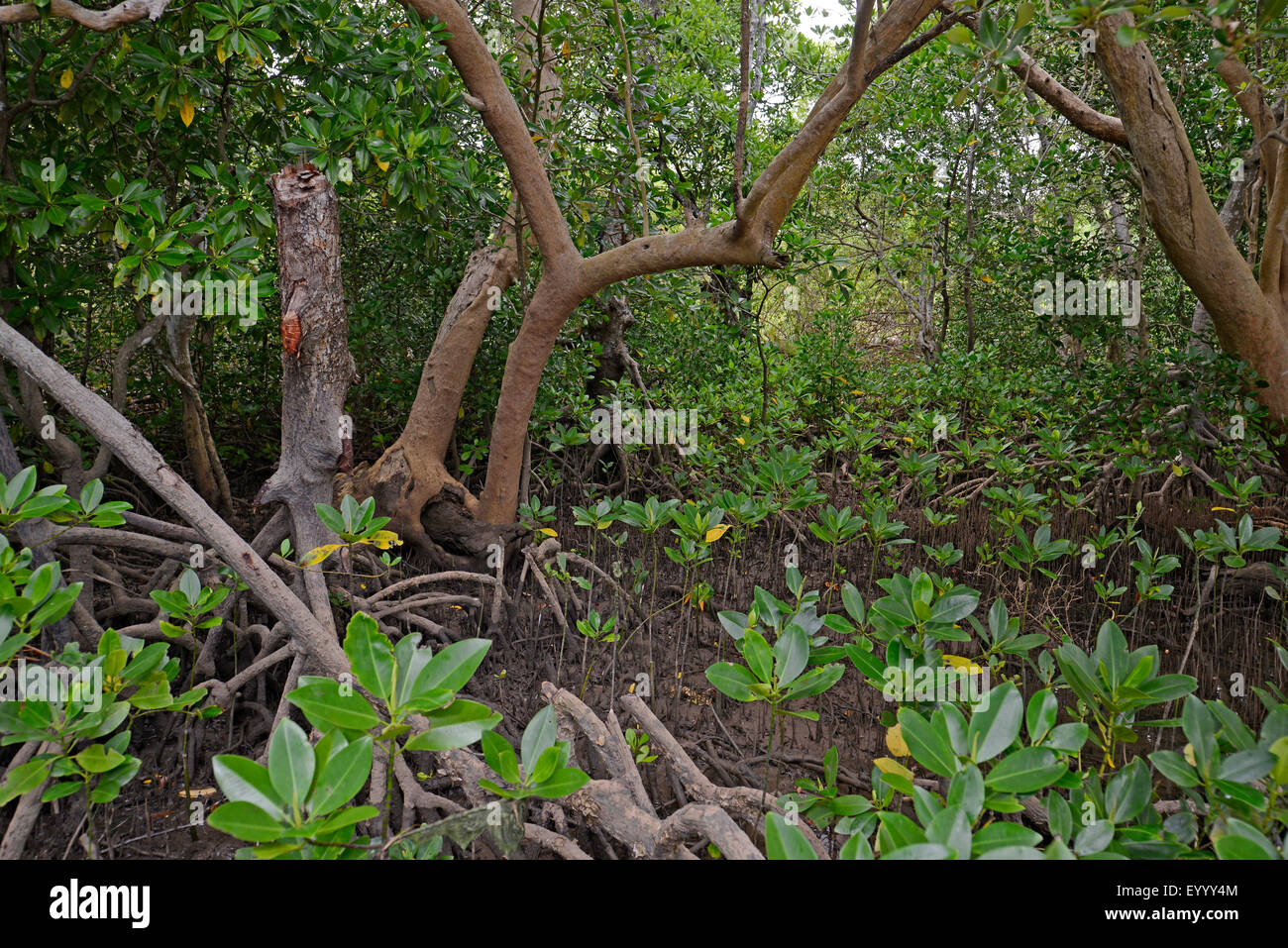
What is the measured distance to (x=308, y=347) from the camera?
88.2 inches

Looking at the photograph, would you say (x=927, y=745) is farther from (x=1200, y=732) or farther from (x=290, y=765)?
(x=290, y=765)

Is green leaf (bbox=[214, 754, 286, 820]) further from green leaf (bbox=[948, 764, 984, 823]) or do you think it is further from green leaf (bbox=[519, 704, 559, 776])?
green leaf (bbox=[948, 764, 984, 823])

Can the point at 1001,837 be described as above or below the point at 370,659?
below

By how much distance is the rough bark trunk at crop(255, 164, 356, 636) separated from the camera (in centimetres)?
224

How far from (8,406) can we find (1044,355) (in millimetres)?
6339

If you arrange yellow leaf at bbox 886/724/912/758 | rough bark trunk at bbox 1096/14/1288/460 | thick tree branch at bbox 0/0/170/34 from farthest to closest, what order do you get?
rough bark trunk at bbox 1096/14/1288/460, thick tree branch at bbox 0/0/170/34, yellow leaf at bbox 886/724/912/758

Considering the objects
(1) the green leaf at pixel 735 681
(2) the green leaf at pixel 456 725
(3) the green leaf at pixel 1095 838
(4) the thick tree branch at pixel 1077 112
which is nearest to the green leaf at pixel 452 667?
(2) the green leaf at pixel 456 725

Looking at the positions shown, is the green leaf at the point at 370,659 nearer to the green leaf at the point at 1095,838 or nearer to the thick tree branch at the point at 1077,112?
the green leaf at the point at 1095,838

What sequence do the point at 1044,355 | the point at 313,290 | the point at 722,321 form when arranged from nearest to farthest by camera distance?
the point at 313,290 < the point at 722,321 < the point at 1044,355

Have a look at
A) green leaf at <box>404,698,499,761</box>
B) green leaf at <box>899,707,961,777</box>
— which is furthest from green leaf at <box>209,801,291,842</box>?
green leaf at <box>899,707,961,777</box>

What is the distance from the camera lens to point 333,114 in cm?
210

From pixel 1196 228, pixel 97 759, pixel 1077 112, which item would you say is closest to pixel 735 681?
pixel 97 759
